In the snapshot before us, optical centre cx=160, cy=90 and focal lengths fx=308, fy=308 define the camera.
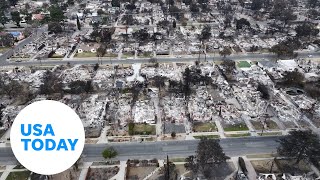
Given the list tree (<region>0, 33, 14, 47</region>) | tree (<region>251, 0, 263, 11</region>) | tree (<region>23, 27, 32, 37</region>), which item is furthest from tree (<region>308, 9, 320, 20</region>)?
tree (<region>0, 33, 14, 47</region>)

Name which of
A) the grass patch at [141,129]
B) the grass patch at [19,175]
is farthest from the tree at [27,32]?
the grass patch at [19,175]

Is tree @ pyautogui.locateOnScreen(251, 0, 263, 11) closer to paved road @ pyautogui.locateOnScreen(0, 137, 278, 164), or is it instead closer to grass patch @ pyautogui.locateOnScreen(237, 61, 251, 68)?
grass patch @ pyautogui.locateOnScreen(237, 61, 251, 68)

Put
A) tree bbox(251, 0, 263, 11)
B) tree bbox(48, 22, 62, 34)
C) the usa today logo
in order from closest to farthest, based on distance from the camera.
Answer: the usa today logo, tree bbox(48, 22, 62, 34), tree bbox(251, 0, 263, 11)

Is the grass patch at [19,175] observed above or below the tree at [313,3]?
below

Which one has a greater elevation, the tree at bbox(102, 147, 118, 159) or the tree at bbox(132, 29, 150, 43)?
the tree at bbox(132, 29, 150, 43)

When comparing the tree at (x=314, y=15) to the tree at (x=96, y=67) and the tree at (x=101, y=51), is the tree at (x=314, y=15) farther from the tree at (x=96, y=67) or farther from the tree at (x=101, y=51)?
the tree at (x=96, y=67)

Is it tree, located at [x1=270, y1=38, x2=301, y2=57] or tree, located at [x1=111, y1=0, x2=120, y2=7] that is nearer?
tree, located at [x1=270, y1=38, x2=301, y2=57]

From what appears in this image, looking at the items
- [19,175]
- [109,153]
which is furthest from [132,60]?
[19,175]
